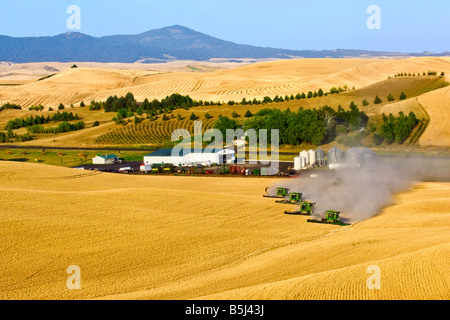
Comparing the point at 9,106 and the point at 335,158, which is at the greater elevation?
the point at 9,106

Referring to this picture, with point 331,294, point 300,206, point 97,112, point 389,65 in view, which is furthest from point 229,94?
point 331,294

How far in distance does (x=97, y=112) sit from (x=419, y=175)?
8915 cm

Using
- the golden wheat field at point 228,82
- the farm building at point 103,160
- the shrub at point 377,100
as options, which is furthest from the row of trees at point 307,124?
the golden wheat field at point 228,82

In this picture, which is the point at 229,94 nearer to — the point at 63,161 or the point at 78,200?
the point at 63,161

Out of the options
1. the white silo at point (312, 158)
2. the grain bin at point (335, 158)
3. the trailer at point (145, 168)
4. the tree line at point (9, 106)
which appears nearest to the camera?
the grain bin at point (335, 158)

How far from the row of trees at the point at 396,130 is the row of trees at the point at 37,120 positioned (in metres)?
68.4

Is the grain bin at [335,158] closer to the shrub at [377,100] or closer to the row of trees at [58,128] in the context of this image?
the shrub at [377,100]

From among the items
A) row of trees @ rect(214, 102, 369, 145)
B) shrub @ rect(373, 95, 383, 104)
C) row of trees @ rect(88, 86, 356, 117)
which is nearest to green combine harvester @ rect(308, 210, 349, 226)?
row of trees @ rect(214, 102, 369, 145)

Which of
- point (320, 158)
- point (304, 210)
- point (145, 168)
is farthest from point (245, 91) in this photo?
point (304, 210)

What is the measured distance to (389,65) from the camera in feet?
491

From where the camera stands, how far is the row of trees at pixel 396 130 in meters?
75.3

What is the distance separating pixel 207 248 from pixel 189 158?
41995mm

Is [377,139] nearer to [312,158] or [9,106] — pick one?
[312,158]

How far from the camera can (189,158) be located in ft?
225
